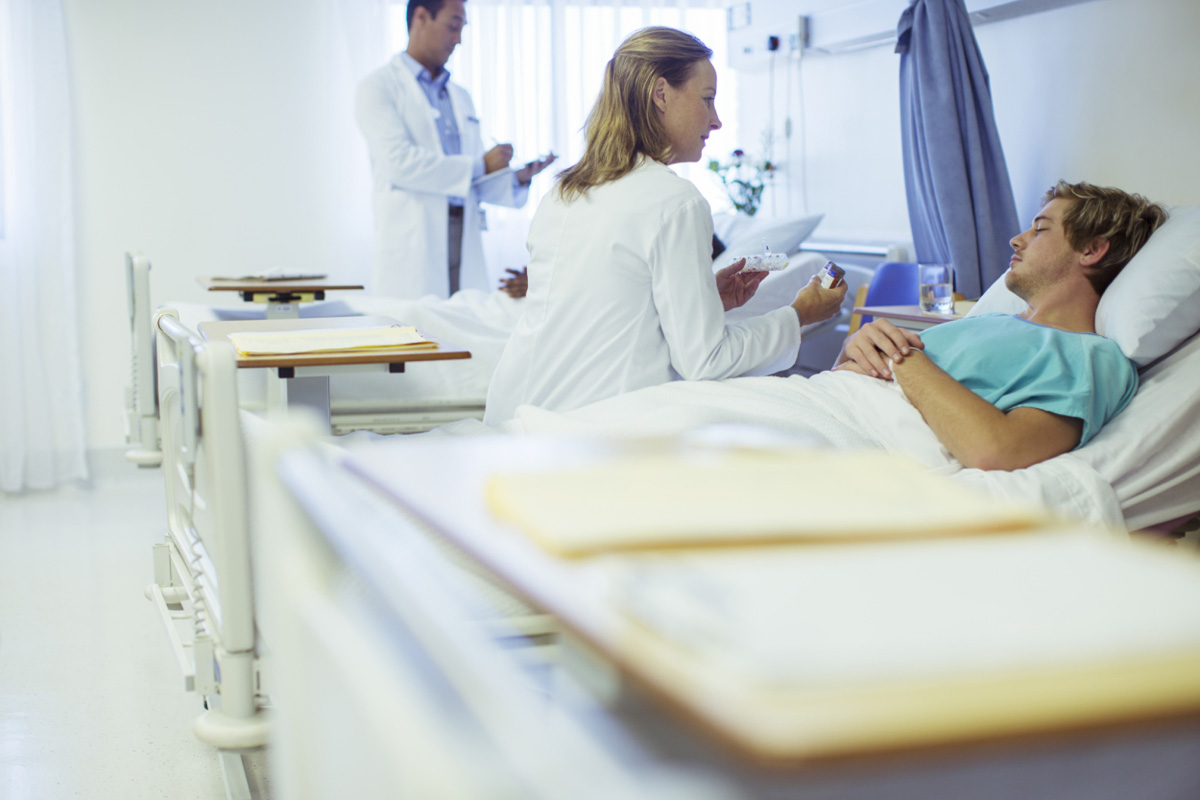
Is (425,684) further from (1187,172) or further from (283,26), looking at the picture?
(283,26)

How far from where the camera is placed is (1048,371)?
5.98 ft

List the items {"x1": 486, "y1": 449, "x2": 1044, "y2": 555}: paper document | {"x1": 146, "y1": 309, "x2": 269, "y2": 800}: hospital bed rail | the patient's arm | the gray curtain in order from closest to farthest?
1. {"x1": 486, "y1": 449, "x2": 1044, "y2": 555}: paper document
2. {"x1": 146, "y1": 309, "x2": 269, "y2": 800}: hospital bed rail
3. the patient's arm
4. the gray curtain

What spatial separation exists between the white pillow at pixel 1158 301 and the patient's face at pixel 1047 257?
0.43 ft

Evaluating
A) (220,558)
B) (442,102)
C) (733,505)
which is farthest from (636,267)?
(442,102)

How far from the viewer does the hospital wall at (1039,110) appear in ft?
9.55

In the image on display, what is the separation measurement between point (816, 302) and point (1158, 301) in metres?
0.61

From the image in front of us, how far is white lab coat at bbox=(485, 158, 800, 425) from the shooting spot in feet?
6.28

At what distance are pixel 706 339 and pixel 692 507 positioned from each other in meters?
1.38

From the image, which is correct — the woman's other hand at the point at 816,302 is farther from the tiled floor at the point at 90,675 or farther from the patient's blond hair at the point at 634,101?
the tiled floor at the point at 90,675

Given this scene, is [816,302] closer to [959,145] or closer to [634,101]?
[634,101]

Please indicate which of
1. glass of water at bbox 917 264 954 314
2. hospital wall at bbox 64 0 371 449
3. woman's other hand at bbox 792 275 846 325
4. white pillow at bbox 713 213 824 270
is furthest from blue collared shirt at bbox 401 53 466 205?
woman's other hand at bbox 792 275 846 325

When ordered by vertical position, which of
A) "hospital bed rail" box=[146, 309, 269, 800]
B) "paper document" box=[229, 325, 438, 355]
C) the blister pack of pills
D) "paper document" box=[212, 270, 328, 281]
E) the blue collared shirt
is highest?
the blue collared shirt

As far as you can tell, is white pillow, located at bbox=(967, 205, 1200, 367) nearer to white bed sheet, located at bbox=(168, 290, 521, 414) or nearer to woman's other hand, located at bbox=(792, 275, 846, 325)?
woman's other hand, located at bbox=(792, 275, 846, 325)

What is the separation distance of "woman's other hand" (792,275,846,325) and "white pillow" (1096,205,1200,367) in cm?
50
